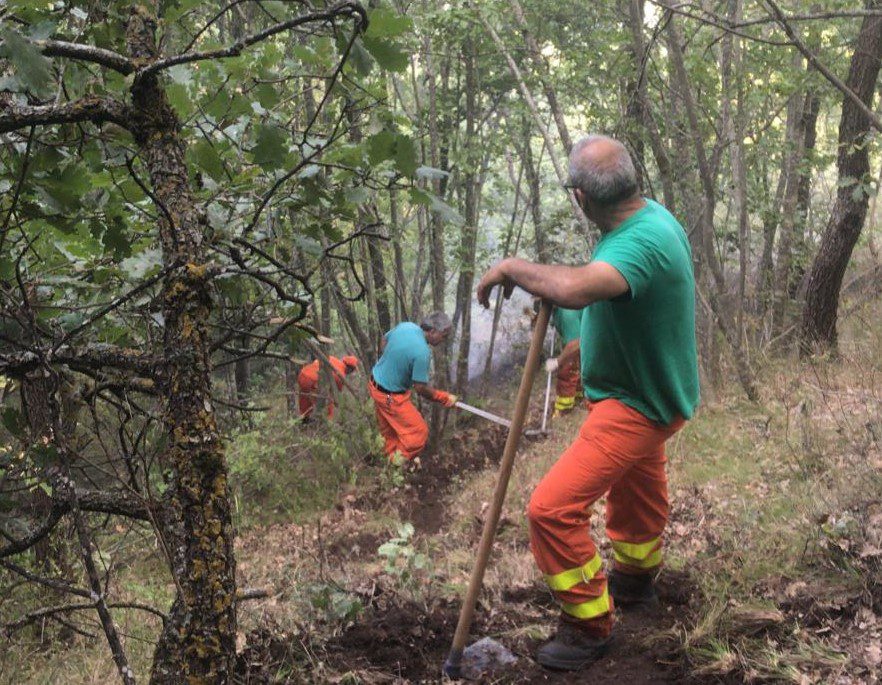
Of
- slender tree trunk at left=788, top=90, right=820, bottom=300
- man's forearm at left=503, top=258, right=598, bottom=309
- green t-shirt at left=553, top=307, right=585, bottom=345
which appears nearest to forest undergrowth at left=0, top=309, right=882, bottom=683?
man's forearm at left=503, top=258, right=598, bottom=309

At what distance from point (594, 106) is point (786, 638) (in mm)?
7252

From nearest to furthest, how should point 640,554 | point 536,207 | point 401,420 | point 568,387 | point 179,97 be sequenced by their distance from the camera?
A: point 179,97 → point 640,554 → point 401,420 → point 568,387 → point 536,207

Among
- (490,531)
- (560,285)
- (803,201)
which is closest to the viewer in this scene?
(560,285)

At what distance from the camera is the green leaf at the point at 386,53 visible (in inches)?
74.0

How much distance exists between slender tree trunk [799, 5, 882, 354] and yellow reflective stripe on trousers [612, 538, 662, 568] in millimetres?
5301

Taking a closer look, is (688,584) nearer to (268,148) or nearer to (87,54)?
(268,148)

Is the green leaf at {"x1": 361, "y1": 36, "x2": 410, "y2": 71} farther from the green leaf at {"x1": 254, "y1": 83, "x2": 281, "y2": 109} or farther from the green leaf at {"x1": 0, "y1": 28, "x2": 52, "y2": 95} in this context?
the green leaf at {"x1": 0, "y1": 28, "x2": 52, "y2": 95}

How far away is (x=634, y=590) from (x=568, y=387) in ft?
29.5

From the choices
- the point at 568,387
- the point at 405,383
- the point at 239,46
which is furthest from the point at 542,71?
the point at 239,46

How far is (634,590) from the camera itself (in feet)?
12.6

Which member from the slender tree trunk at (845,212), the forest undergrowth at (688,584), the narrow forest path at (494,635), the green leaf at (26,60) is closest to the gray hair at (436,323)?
the forest undergrowth at (688,584)

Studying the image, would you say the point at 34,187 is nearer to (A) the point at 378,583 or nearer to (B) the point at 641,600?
(A) the point at 378,583

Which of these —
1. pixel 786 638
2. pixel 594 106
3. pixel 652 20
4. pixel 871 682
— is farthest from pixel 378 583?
pixel 652 20

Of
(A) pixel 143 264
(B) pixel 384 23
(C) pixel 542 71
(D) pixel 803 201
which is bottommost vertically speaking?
(D) pixel 803 201
